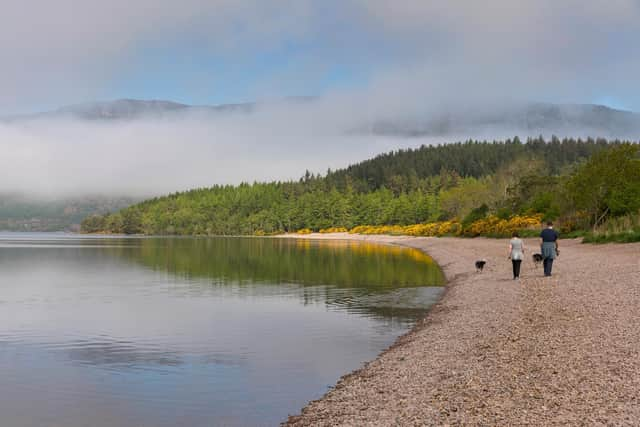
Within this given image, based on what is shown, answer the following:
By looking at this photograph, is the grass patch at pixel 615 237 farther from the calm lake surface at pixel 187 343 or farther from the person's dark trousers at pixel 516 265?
the person's dark trousers at pixel 516 265

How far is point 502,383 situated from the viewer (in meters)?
12.3

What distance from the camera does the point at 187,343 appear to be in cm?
2186

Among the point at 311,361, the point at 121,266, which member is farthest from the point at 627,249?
the point at 121,266

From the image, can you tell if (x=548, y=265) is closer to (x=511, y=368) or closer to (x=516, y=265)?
(x=516, y=265)

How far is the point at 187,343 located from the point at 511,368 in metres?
12.7

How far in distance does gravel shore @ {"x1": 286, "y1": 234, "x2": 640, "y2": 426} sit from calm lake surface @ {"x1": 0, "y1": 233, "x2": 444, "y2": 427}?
1.69 metres

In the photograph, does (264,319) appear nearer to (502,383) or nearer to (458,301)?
(458,301)

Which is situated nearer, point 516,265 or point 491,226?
point 516,265

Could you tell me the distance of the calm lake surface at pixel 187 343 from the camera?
46.8ft

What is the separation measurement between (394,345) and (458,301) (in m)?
8.45

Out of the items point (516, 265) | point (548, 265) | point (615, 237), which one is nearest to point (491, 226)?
point (615, 237)

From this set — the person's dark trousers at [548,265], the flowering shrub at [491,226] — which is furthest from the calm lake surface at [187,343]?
the flowering shrub at [491,226]

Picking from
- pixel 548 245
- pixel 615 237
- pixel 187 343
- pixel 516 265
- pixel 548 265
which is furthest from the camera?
pixel 615 237

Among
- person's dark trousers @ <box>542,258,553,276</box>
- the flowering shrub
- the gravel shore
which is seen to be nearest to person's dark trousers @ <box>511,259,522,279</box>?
person's dark trousers @ <box>542,258,553,276</box>
